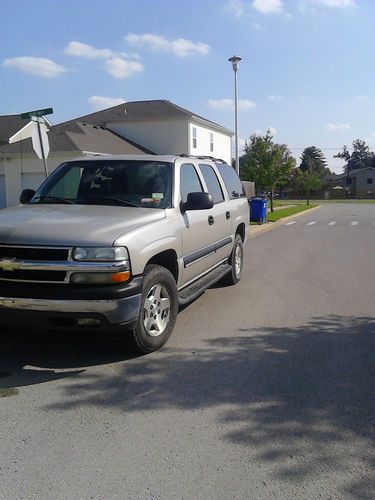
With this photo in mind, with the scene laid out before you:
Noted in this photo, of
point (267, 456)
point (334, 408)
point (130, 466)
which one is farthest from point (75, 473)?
point (334, 408)

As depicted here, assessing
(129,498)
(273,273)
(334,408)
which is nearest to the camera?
(129,498)

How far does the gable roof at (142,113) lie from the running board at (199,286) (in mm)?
24351

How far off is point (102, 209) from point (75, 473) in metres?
2.79

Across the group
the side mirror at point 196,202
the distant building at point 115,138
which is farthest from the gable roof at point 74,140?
the side mirror at point 196,202

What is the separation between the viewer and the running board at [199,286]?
18.1 feet

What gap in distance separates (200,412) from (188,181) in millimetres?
3146

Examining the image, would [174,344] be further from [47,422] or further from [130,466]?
[130,466]

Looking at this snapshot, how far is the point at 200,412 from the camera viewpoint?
365cm

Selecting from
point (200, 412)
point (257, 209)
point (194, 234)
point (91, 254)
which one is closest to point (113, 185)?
A: point (194, 234)

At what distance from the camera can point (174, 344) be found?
5.19 metres

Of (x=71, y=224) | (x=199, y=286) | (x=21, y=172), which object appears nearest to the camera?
(x=71, y=224)

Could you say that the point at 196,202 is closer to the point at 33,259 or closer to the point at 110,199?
the point at 110,199

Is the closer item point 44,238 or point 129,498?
point 129,498

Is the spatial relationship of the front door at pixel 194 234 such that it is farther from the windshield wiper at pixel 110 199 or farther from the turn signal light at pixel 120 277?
the turn signal light at pixel 120 277
